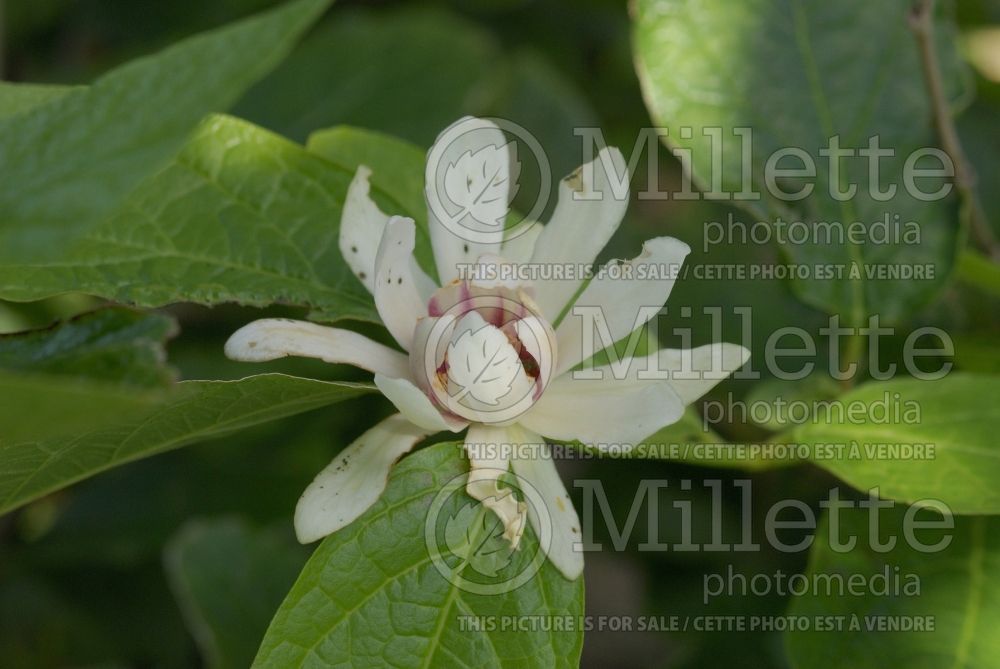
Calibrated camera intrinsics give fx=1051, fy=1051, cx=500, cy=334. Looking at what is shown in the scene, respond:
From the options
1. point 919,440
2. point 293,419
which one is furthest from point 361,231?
point 293,419

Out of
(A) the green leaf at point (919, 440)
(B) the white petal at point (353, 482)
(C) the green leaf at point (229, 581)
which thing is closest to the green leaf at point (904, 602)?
(A) the green leaf at point (919, 440)

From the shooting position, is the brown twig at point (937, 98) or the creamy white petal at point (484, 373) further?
the brown twig at point (937, 98)

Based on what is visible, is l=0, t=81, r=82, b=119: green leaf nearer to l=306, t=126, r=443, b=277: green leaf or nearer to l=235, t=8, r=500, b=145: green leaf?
l=306, t=126, r=443, b=277: green leaf

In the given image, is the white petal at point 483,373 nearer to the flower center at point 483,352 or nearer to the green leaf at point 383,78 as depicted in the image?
the flower center at point 483,352

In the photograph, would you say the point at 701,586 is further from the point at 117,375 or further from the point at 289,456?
the point at 117,375

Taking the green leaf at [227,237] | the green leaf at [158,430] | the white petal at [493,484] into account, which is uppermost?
the green leaf at [227,237]

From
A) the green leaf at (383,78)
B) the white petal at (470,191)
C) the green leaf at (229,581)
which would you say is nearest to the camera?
the white petal at (470,191)

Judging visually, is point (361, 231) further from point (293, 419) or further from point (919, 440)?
point (293, 419)
